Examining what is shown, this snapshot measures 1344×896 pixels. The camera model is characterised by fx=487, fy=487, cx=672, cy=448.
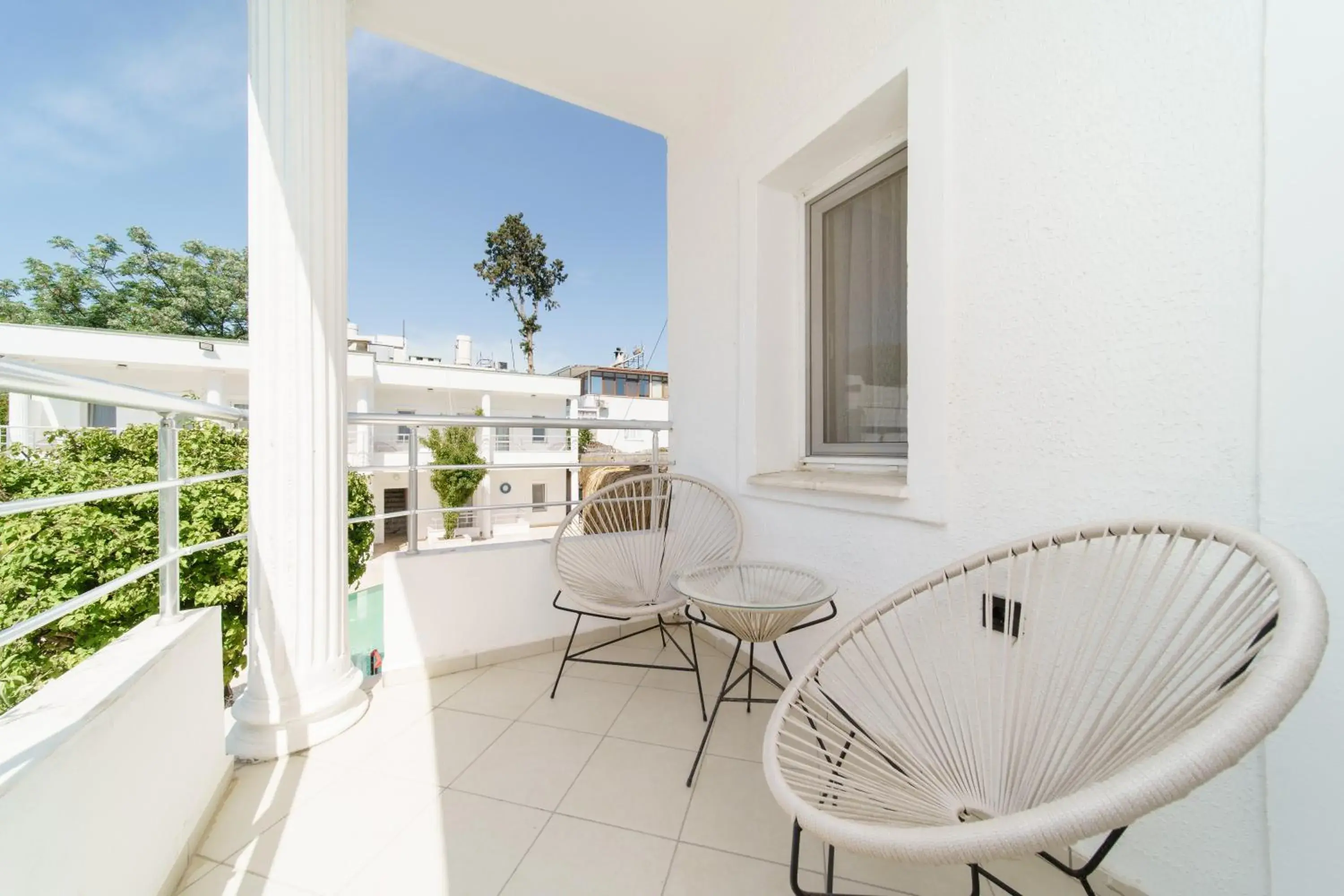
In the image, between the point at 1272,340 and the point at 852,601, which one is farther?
the point at 852,601

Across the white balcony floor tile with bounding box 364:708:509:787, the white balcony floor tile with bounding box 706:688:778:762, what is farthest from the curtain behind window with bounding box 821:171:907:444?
the white balcony floor tile with bounding box 364:708:509:787

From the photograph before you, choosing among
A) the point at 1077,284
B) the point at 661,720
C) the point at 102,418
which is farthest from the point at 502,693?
the point at 102,418

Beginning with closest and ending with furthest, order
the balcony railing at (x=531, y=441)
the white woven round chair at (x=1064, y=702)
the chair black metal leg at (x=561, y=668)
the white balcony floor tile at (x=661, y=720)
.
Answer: the white woven round chair at (x=1064, y=702) < the white balcony floor tile at (x=661, y=720) < the chair black metal leg at (x=561, y=668) < the balcony railing at (x=531, y=441)

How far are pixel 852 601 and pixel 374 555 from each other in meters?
14.0

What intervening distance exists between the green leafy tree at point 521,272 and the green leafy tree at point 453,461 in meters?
5.21

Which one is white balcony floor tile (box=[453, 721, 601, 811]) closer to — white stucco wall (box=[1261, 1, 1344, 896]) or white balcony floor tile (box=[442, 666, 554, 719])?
white balcony floor tile (box=[442, 666, 554, 719])

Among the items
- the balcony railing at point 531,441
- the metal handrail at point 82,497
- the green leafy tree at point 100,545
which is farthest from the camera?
the balcony railing at point 531,441

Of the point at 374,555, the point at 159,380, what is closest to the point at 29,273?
the point at 159,380

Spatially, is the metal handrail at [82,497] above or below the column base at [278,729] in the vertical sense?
above

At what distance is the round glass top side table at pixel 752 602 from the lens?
1326mm

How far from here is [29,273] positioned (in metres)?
17.5

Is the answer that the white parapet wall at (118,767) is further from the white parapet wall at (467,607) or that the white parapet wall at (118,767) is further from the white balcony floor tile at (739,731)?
the white balcony floor tile at (739,731)

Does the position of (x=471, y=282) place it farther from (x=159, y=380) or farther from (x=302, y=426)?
(x=302, y=426)

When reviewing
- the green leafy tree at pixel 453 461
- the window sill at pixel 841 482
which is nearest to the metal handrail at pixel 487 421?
the window sill at pixel 841 482
